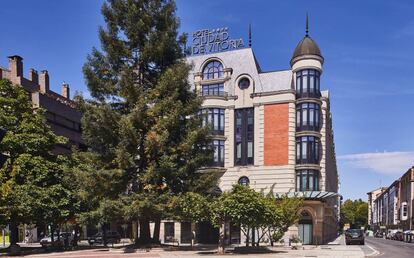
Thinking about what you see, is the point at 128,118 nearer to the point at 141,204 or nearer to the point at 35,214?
the point at 141,204

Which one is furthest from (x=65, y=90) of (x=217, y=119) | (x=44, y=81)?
(x=217, y=119)

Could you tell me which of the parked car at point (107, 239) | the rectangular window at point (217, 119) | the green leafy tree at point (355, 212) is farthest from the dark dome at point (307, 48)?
the green leafy tree at point (355, 212)

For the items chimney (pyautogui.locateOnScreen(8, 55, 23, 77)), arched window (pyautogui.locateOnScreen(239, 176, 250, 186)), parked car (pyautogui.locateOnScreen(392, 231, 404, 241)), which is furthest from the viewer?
parked car (pyautogui.locateOnScreen(392, 231, 404, 241))

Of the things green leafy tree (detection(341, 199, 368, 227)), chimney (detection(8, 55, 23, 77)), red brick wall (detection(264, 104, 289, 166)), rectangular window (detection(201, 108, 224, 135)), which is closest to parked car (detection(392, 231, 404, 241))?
red brick wall (detection(264, 104, 289, 166))

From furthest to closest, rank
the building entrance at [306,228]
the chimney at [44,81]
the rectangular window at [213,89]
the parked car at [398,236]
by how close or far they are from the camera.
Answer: the parked car at [398,236]
the chimney at [44,81]
the rectangular window at [213,89]
the building entrance at [306,228]

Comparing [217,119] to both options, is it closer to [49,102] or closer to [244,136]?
[244,136]

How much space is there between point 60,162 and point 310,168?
25.6 meters

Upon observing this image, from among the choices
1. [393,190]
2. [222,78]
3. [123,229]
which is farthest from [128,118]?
[393,190]

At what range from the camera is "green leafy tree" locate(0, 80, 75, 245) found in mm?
31750

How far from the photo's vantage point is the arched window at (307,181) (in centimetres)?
4969

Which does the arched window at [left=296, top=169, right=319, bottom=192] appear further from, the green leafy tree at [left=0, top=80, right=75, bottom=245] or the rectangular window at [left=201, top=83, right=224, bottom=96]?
the green leafy tree at [left=0, top=80, right=75, bottom=245]

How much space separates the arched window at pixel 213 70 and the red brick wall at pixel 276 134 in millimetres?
6786

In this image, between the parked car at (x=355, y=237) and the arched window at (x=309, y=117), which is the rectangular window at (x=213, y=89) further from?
the parked car at (x=355, y=237)

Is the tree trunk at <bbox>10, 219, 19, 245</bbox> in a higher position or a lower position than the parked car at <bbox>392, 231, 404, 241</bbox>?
higher
